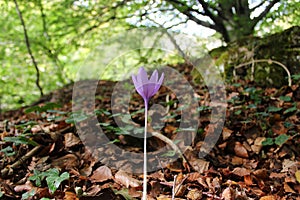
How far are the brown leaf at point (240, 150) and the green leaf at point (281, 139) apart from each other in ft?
0.76

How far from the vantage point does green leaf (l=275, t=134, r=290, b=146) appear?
2055 millimetres

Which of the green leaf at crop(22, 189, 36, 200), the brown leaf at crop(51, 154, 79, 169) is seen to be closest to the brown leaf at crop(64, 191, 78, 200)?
the green leaf at crop(22, 189, 36, 200)

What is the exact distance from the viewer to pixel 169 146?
205 cm

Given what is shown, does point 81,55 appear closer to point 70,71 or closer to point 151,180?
point 70,71

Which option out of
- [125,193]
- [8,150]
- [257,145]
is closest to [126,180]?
[125,193]

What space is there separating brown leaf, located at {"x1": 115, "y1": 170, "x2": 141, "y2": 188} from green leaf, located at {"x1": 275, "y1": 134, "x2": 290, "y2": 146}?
107 cm

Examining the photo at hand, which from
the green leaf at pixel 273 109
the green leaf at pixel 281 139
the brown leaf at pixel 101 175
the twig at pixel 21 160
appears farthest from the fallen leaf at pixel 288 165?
the twig at pixel 21 160

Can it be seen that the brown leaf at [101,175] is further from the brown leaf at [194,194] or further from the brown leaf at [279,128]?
the brown leaf at [279,128]

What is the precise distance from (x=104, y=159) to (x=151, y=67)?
2376 mm

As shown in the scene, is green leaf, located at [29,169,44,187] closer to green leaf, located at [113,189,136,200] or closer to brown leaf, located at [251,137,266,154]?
green leaf, located at [113,189,136,200]

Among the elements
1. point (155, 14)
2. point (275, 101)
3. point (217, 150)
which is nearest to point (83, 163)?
point (217, 150)

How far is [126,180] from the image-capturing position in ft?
5.41

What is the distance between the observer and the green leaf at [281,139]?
205 centimetres

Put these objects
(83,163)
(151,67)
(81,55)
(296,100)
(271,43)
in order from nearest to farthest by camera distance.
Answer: (83,163), (296,100), (271,43), (151,67), (81,55)
